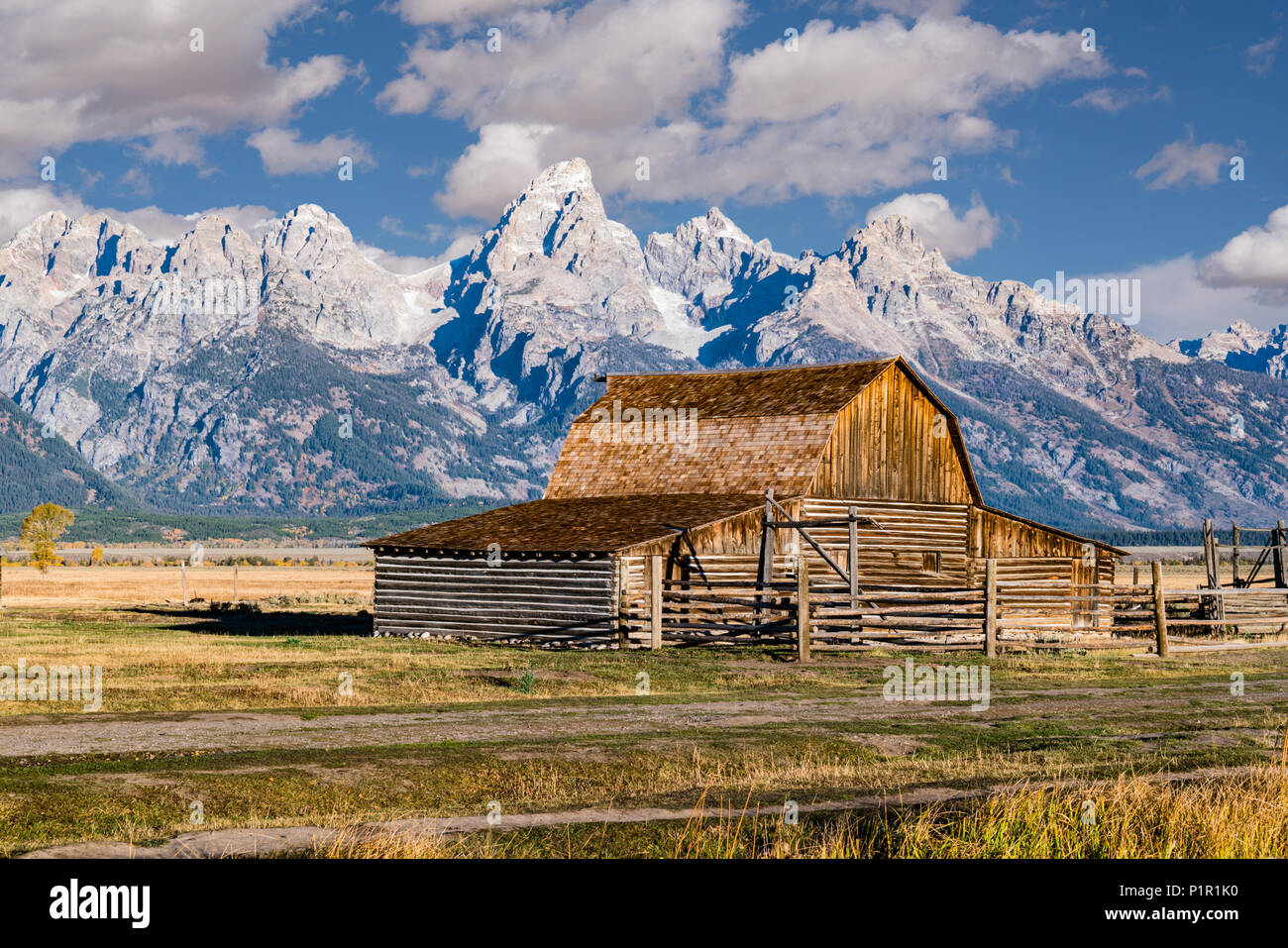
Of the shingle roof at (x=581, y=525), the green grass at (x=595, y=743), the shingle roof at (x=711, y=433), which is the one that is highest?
the shingle roof at (x=711, y=433)

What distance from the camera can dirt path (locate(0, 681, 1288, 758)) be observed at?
17062 millimetres

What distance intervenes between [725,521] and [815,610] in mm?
5232

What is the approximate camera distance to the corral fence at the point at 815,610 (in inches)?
1262

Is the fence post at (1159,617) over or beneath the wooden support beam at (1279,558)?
beneath

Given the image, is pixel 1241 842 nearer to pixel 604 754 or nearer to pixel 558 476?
pixel 604 754

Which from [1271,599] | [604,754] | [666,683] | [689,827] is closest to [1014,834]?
[689,827]

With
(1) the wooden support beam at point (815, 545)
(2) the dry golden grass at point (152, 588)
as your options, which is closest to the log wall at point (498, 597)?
(1) the wooden support beam at point (815, 545)

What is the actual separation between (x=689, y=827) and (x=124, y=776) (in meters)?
6.05

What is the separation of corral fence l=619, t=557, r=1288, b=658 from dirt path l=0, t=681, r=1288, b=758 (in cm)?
752

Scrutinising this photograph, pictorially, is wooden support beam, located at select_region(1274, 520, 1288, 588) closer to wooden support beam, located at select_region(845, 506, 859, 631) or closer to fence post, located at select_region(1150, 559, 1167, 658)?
fence post, located at select_region(1150, 559, 1167, 658)

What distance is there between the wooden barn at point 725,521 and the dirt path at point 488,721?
8924 millimetres

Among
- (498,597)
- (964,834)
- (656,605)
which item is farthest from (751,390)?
(964,834)

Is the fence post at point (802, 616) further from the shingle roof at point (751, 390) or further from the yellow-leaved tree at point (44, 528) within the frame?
the yellow-leaved tree at point (44, 528)

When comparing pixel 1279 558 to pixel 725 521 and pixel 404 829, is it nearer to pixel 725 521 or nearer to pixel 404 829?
pixel 725 521
